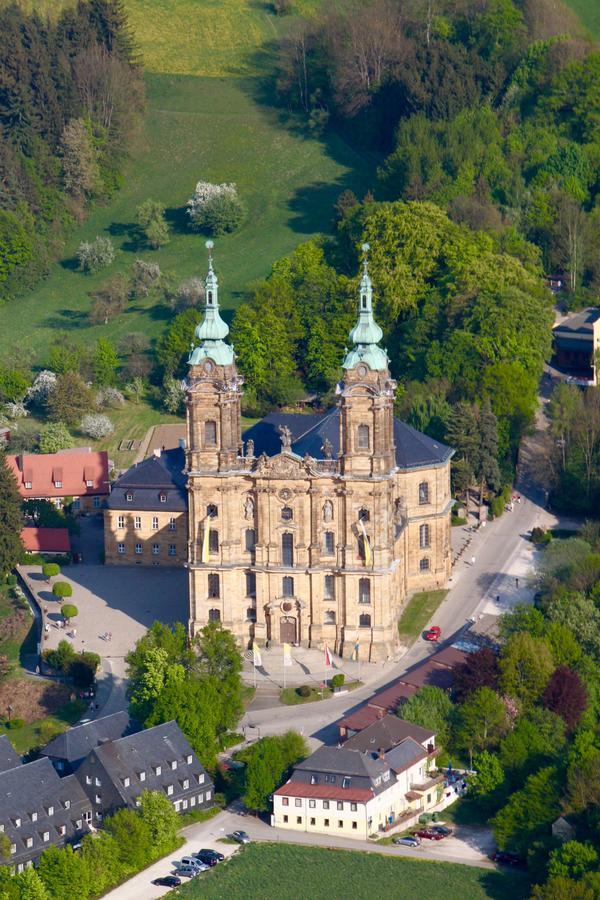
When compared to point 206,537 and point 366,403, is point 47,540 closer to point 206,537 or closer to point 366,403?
point 206,537

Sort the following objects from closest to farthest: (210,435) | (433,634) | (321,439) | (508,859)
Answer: (508,859), (210,435), (433,634), (321,439)

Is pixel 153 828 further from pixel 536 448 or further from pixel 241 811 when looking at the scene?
pixel 536 448

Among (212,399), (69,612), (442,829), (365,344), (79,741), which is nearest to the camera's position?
(442,829)

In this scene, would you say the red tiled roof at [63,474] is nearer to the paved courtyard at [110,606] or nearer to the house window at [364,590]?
the paved courtyard at [110,606]

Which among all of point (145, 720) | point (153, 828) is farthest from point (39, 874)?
point (145, 720)

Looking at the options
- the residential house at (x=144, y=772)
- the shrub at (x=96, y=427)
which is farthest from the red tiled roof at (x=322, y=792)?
the shrub at (x=96, y=427)

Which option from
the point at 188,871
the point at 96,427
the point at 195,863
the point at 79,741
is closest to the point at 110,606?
the point at 79,741
